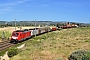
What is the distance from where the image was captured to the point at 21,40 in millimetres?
55438

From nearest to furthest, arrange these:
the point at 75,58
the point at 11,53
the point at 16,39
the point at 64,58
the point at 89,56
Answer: the point at 89,56 → the point at 75,58 → the point at 64,58 → the point at 11,53 → the point at 16,39

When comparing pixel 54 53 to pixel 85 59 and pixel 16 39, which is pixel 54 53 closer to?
pixel 85 59

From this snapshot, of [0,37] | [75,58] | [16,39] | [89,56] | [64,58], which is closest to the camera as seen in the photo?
[89,56]

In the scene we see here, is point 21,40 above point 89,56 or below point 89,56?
below

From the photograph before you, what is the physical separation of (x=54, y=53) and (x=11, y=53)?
23.4 feet

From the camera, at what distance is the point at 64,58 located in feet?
83.9

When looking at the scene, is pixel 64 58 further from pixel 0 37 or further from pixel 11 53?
pixel 0 37

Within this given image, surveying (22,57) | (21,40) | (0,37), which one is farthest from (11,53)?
(0,37)

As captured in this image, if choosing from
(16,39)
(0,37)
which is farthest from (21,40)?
(0,37)

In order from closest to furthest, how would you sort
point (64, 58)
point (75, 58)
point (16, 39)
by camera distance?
point (75, 58)
point (64, 58)
point (16, 39)

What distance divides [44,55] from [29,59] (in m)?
2.61

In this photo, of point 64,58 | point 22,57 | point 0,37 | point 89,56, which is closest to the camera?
point 89,56

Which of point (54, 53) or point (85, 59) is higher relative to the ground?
point (85, 59)

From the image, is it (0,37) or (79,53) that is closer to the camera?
(79,53)
